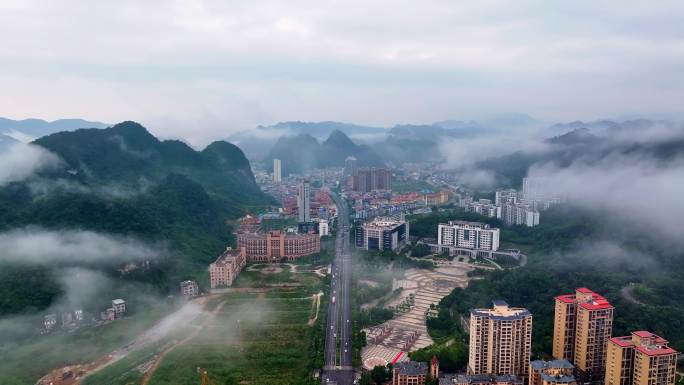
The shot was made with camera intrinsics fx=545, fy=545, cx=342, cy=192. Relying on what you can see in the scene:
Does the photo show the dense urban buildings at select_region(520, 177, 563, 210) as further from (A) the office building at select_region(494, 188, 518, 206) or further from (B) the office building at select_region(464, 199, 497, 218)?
(B) the office building at select_region(464, 199, 497, 218)

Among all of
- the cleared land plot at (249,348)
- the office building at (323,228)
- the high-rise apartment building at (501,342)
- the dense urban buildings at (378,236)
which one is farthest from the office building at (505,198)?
the high-rise apartment building at (501,342)

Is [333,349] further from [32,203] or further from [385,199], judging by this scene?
[385,199]

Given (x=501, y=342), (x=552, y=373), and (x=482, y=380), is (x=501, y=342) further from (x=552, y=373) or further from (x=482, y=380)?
(x=552, y=373)

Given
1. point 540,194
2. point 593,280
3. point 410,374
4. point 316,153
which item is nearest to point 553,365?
point 410,374

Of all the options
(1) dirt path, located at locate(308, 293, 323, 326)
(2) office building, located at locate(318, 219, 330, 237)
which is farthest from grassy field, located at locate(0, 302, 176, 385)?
(2) office building, located at locate(318, 219, 330, 237)

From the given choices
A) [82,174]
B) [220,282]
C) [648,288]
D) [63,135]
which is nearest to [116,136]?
[63,135]

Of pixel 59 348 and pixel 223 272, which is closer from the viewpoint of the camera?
pixel 59 348
